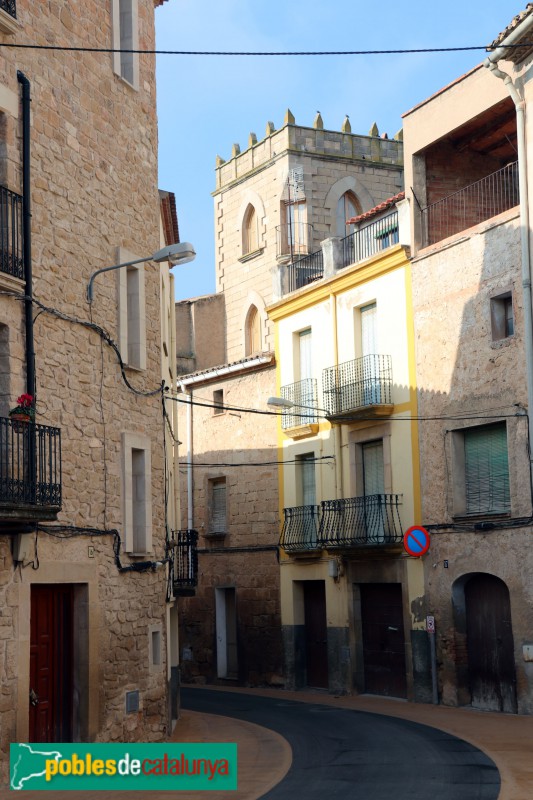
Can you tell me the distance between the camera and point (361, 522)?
26.5 metres

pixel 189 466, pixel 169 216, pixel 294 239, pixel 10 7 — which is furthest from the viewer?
pixel 294 239

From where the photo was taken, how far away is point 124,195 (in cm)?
1836

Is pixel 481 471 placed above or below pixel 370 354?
below

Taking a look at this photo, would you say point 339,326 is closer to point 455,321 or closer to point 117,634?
point 455,321

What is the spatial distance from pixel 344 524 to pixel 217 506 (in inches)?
275

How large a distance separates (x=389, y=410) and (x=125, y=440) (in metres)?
9.94

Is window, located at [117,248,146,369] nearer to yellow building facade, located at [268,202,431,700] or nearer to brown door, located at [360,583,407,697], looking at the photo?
yellow building facade, located at [268,202,431,700]

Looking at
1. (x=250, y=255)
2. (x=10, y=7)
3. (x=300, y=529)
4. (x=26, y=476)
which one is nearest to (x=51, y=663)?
(x=26, y=476)

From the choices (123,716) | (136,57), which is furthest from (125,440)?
(136,57)

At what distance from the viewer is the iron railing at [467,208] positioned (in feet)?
86.4

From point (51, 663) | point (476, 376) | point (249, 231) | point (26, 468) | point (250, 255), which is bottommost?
point (51, 663)

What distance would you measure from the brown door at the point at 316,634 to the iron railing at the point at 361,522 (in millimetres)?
2128

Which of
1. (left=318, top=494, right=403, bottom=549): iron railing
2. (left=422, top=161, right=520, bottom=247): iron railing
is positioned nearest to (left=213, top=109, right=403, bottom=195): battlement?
(left=422, top=161, right=520, bottom=247): iron railing

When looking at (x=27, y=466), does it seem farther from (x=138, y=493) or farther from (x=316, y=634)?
(x=316, y=634)
